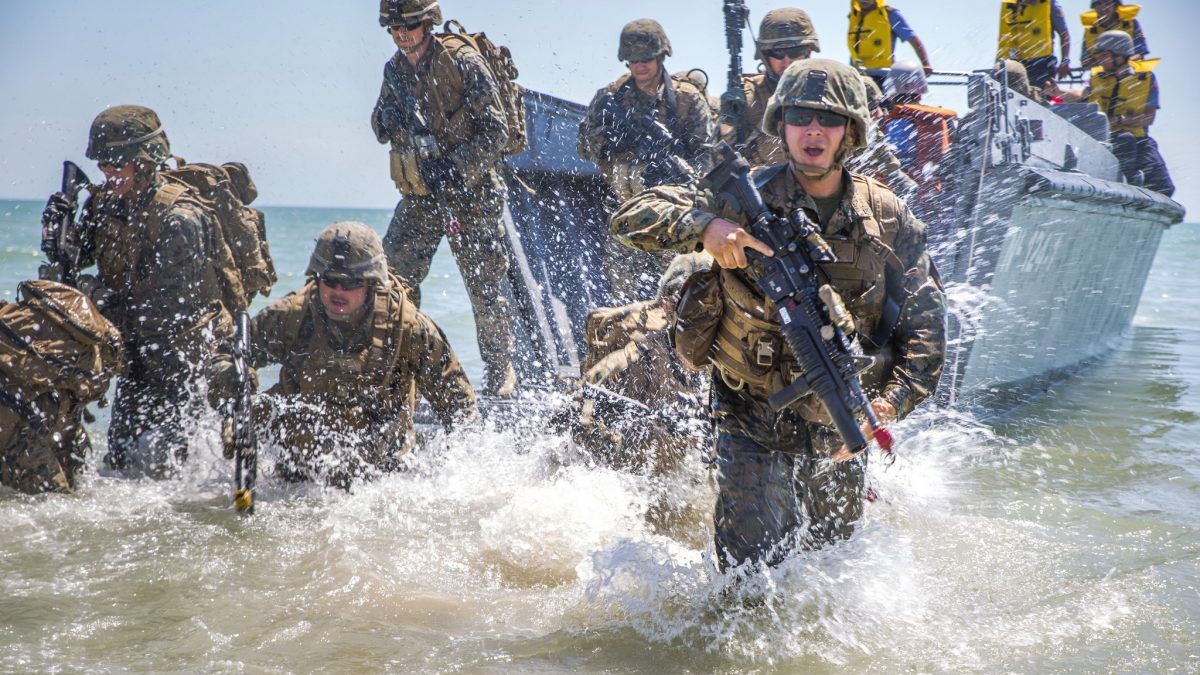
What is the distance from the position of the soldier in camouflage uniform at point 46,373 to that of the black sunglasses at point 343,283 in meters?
1.04

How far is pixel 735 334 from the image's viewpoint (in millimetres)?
3275

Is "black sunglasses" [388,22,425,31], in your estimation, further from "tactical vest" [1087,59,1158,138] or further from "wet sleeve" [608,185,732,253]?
"tactical vest" [1087,59,1158,138]

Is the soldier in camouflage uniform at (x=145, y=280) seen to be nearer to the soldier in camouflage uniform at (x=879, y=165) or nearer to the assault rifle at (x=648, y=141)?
the assault rifle at (x=648, y=141)

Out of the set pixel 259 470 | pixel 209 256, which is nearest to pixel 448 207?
pixel 209 256

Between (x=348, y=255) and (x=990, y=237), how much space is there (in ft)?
13.0

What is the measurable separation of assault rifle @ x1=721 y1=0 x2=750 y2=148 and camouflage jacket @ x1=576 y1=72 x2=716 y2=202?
0.62 feet

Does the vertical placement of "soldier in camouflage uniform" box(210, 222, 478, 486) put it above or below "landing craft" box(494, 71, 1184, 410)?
below

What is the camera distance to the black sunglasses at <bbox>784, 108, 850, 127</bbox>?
3.20 metres

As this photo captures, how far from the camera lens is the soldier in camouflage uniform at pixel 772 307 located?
10.5ft

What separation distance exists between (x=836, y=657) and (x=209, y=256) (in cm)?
395

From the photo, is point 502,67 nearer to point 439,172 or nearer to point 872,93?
point 439,172

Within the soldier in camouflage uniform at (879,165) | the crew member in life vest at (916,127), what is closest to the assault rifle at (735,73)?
the soldier in camouflage uniform at (879,165)

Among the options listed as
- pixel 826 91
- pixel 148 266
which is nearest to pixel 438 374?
pixel 148 266

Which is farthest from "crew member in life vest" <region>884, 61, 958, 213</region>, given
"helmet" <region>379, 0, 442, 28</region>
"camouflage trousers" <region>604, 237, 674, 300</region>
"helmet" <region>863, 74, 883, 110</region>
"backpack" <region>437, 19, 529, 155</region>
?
"helmet" <region>379, 0, 442, 28</region>
